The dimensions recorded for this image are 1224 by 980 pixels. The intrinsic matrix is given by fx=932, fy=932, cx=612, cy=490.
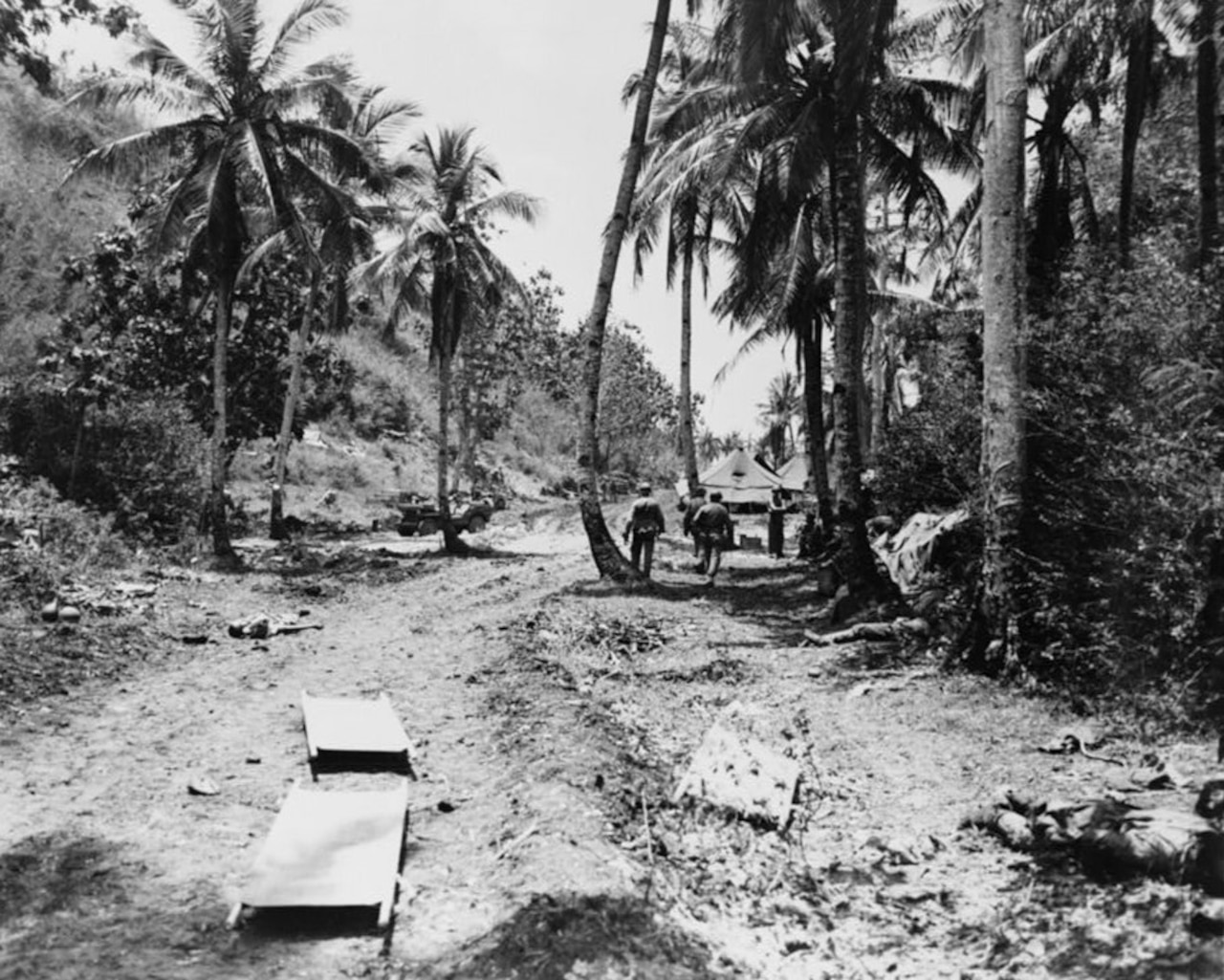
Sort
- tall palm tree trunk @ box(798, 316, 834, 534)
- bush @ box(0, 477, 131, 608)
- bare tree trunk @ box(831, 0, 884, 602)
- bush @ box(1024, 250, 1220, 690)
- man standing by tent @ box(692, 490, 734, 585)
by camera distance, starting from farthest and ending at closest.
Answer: tall palm tree trunk @ box(798, 316, 834, 534), man standing by tent @ box(692, 490, 734, 585), bare tree trunk @ box(831, 0, 884, 602), bush @ box(0, 477, 131, 608), bush @ box(1024, 250, 1220, 690)

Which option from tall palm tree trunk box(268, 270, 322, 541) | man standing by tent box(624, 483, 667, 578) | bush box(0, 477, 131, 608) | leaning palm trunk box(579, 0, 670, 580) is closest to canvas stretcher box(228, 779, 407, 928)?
bush box(0, 477, 131, 608)

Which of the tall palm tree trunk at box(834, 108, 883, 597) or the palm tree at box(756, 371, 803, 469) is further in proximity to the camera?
the palm tree at box(756, 371, 803, 469)

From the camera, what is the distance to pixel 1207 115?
1483 centimetres

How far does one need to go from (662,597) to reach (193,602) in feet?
21.2

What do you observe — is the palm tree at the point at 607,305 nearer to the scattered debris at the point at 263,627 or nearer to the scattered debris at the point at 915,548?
the scattered debris at the point at 915,548

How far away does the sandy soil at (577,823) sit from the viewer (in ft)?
12.7

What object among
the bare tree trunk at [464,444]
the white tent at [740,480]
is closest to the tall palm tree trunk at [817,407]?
the white tent at [740,480]

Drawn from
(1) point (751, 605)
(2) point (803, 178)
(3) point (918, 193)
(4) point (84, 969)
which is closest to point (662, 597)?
(1) point (751, 605)

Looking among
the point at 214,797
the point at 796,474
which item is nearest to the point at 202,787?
the point at 214,797

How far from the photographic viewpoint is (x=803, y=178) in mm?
15109

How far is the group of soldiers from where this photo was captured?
47.3ft

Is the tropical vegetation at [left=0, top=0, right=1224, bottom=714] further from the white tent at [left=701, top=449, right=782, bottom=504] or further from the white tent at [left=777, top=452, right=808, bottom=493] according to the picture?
the white tent at [left=777, top=452, right=808, bottom=493]

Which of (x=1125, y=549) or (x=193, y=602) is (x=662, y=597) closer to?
(x=193, y=602)

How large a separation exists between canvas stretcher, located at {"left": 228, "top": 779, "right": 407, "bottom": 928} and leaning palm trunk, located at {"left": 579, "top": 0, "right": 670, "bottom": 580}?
882 cm
